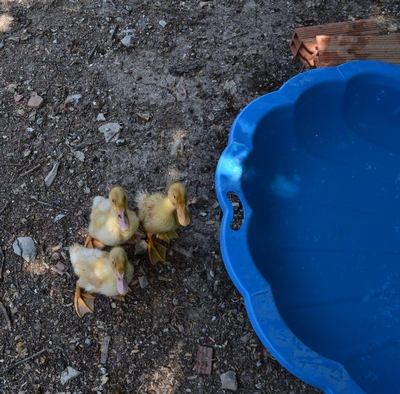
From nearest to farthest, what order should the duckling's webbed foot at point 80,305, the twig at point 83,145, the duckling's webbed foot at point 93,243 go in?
the duckling's webbed foot at point 80,305
the duckling's webbed foot at point 93,243
the twig at point 83,145

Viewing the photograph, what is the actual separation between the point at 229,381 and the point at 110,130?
2.16 m

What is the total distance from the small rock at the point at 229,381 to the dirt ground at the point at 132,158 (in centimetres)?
4

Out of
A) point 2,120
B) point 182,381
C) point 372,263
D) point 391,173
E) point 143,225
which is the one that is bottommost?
point 182,381

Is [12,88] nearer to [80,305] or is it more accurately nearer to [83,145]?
[83,145]

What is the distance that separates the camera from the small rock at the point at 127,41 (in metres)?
3.91

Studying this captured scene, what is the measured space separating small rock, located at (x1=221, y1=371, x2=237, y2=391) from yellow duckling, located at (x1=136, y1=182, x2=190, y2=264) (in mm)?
860

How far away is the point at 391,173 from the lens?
9.82ft

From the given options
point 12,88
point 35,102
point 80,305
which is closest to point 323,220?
point 80,305

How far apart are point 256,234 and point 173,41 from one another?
7.36 feet

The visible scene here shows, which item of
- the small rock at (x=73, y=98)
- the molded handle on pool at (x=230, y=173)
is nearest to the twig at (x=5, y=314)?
the molded handle on pool at (x=230, y=173)

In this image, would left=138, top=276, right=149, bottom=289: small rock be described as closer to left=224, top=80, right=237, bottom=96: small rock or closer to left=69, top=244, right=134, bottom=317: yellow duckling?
left=69, top=244, right=134, bottom=317: yellow duckling

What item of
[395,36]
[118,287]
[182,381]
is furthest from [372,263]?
[395,36]

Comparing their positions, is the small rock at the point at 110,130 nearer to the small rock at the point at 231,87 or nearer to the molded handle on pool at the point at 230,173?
the small rock at the point at 231,87

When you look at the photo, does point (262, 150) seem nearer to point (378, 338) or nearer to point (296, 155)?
point (296, 155)
